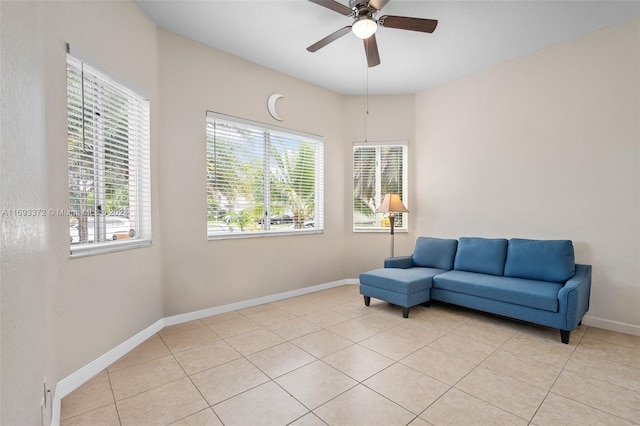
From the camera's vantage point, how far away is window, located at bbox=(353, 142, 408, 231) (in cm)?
492

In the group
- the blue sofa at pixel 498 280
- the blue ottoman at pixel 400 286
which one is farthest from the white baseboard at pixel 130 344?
the blue sofa at pixel 498 280

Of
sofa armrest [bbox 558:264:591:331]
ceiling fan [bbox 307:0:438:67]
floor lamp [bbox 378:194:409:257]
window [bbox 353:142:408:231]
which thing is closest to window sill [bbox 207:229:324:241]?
window [bbox 353:142:408:231]

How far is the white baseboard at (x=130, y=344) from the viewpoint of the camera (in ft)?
6.46

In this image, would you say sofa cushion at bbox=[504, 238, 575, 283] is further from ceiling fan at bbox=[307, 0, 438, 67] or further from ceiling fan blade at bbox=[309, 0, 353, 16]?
ceiling fan blade at bbox=[309, 0, 353, 16]

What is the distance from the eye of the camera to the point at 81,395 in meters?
2.00

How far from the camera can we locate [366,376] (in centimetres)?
219

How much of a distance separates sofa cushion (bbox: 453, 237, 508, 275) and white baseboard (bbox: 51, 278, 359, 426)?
2.11m

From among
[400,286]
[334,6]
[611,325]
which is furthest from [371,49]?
[611,325]

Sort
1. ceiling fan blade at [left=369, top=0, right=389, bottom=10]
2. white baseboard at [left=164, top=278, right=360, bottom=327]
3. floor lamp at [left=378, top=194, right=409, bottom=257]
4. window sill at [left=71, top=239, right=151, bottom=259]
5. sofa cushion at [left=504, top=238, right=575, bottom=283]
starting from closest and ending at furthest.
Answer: window sill at [left=71, top=239, right=151, bottom=259] < ceiling fan blade at [left=369, top=0, right=389, bottom=10] < sofa cushion at [left=504, top=238, right=575, bottom=283] < white baseboard at [left=164, top=278, right=360, bottom=327] < floor lamp at [left=378, top=194, right=409, bottom=257]

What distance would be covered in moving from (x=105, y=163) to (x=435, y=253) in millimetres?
4023

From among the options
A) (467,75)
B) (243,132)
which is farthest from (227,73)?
(467,75)

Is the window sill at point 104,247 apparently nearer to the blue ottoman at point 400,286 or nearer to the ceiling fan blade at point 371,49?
the blue ottoman at point 400,286

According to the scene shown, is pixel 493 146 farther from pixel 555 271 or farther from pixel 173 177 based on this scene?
pixel 173 177

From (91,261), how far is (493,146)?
15.3 feet
